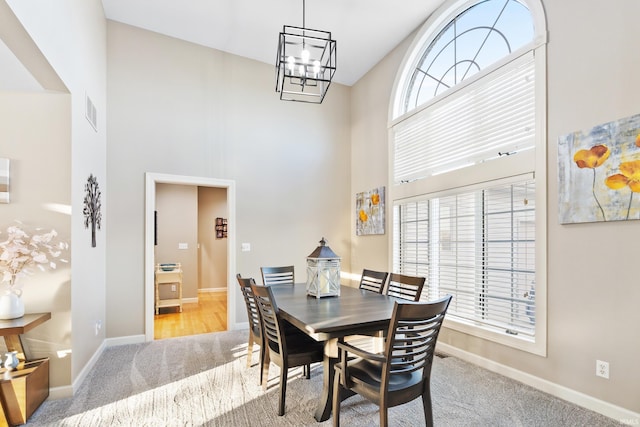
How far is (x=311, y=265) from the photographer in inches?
115

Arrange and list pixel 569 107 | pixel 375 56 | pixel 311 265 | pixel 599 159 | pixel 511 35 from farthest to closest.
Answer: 1. pixel 375 56
2. pixel 511 35
3. pixel 311 265
4. pixel 569 107
5. pixel 599 159

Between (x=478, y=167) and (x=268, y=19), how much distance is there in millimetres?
2951

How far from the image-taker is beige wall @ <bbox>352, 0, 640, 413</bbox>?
2.27 meters

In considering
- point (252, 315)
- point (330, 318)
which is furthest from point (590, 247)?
point (252, 315)

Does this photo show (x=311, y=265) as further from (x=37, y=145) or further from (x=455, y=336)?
(x=37, y=145)

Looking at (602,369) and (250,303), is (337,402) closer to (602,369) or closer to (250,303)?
(250,303)

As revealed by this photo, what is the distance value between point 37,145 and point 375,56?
4.03 meters

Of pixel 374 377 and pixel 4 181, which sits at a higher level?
pixel 4 181

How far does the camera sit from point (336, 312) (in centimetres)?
237

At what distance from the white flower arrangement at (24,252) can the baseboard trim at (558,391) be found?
3698 millimetres

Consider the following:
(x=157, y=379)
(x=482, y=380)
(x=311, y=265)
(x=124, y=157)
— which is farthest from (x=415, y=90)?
(x=157, y=379)

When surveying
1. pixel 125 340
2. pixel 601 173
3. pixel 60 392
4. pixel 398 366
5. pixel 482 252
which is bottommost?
pixel 125 340

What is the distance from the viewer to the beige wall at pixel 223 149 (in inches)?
165

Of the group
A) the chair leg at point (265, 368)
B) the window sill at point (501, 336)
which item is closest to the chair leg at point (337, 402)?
the chair leg at point (265, 368)
